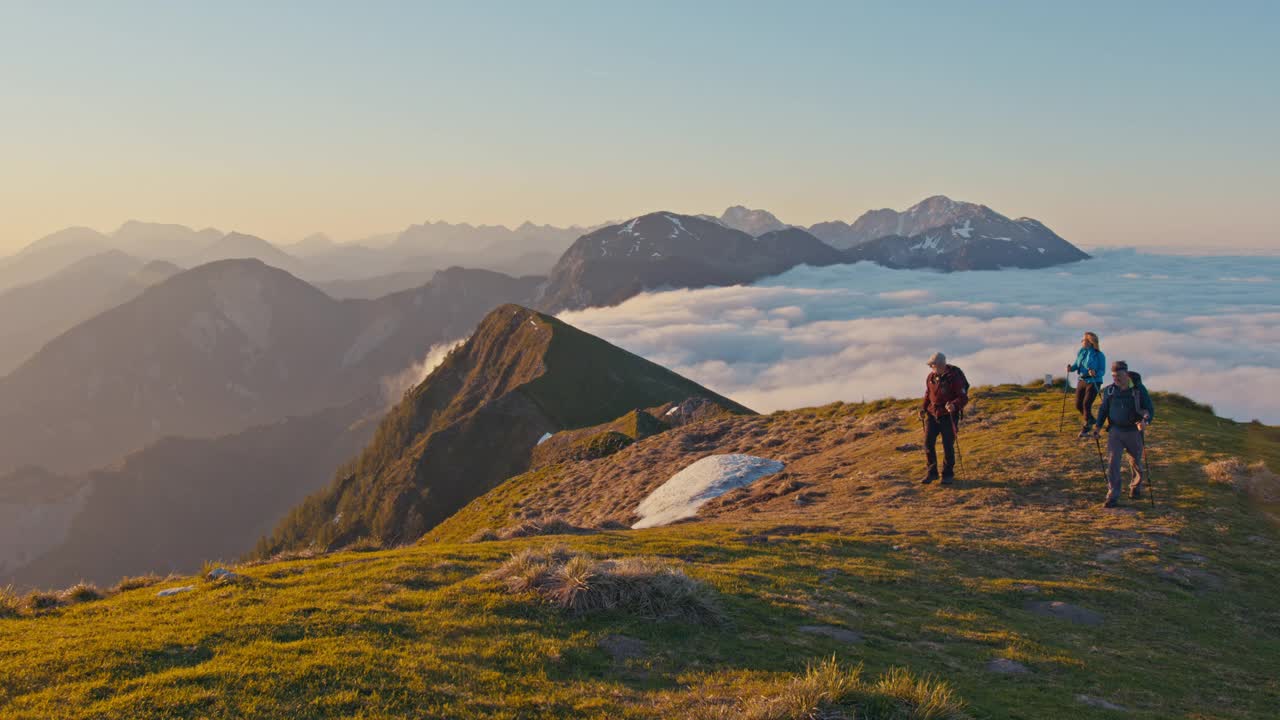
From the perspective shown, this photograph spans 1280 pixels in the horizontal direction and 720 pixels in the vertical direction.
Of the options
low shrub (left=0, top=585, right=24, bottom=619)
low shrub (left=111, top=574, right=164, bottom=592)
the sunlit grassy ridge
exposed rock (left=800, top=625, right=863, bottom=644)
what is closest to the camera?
the sunlit grassy ridge

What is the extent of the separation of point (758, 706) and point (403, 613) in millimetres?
5784

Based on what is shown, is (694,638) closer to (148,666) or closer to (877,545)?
(148,666)

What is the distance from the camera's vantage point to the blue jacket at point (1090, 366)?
23.2m

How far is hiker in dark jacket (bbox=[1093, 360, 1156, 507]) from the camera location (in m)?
18.5

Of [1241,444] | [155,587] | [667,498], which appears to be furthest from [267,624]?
[1241,444]

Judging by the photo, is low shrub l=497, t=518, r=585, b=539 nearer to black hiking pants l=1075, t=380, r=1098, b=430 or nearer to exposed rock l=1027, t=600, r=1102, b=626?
exposed rock l=1027, t=600, r=1102, b=626

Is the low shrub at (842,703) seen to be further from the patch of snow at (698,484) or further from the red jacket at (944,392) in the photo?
the patch of snow at (698,484)

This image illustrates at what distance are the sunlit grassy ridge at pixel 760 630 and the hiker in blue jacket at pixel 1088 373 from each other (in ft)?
12.5

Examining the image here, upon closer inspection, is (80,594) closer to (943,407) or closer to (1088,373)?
(943,407)

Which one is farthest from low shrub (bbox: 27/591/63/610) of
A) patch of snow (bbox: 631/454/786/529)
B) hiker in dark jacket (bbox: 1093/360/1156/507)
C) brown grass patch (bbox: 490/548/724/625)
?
hiker in dark jacket (bbox: 1093/360/1156/507)

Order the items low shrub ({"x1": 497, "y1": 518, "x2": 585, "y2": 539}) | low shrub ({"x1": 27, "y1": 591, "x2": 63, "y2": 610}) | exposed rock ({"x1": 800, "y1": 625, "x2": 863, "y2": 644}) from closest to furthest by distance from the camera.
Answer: exposed rock ({"x1": 800, "y1": 625, "x2": 863, "y2": 644}), low shrub ({"x1": 27, "y1": 591, "x2": 63, "y2": 610}), low shrub ({"x1": 497, "y1": 518, "x2": 585, "y2": 539})

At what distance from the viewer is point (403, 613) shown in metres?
10.4

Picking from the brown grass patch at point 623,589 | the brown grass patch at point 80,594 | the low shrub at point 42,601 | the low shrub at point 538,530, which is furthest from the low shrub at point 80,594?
the low shrub at point 538,530

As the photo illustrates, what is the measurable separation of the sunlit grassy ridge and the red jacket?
2.97 m
